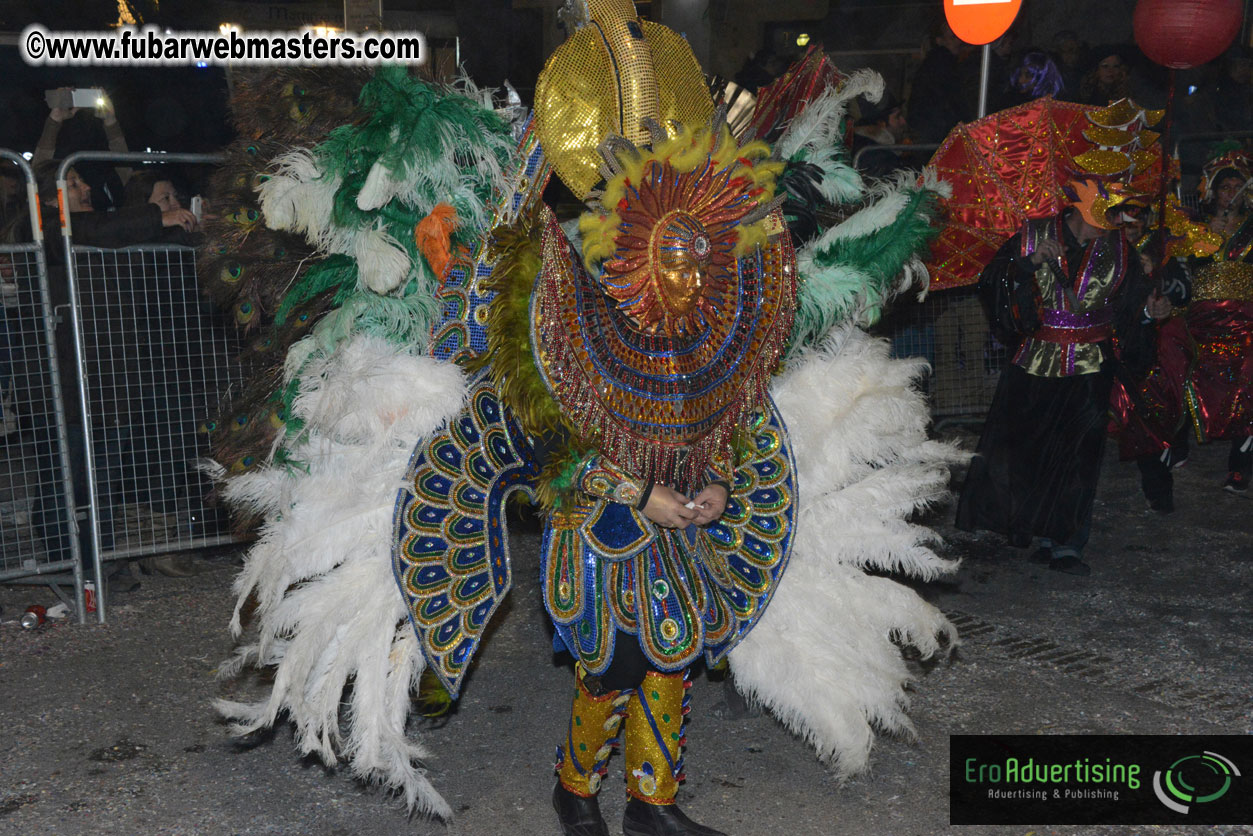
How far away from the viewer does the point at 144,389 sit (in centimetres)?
520

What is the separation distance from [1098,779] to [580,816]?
68.8 inches

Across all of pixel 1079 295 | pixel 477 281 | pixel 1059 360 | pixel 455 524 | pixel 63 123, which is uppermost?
pixel 63 123


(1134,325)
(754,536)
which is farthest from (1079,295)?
(754,536)

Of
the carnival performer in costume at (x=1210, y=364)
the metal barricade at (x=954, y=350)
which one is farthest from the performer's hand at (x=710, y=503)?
the carnival performer in costume at (x=1210, y=364)

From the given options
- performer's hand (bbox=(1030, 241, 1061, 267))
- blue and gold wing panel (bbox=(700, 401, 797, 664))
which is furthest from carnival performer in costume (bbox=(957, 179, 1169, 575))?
blue and gold wing panel (bbox=(700, 401, 797, 664))

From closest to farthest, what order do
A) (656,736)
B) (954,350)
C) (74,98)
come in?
(656,736)
(74,98)
(954,350)

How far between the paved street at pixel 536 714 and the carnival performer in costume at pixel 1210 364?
111 centimetres

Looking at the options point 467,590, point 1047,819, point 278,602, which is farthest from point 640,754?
point 1047,819

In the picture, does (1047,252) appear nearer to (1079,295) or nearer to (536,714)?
(1079,295)

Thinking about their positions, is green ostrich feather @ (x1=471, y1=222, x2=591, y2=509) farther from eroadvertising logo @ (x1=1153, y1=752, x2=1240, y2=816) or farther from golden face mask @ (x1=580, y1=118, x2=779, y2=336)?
eroadvertising logo @ (x1=1153, y1=752, x2=1240, y2=816)

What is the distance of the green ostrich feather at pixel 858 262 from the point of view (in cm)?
328

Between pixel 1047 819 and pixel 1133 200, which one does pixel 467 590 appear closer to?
pixel 1047 819

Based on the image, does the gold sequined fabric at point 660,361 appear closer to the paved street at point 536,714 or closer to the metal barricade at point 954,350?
the paved street at point 536,714

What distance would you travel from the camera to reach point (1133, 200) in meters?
5.04
